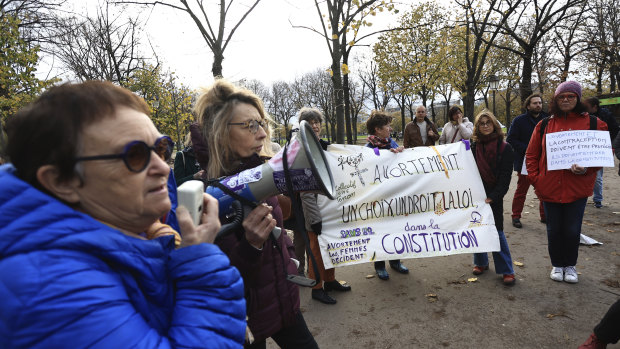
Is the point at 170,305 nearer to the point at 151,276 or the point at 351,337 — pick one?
the point at 151,276

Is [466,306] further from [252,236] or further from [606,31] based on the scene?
[606,31]

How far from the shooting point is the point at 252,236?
57.2 inches

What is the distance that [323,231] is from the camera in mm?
3799

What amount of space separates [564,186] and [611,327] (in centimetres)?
158

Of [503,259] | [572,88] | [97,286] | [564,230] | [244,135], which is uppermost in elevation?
[572,88]

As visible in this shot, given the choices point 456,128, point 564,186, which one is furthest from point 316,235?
point 456,128

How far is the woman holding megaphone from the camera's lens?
1.51m

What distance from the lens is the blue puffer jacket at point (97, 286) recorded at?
0.64m

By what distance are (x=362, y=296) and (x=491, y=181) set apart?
202 cm

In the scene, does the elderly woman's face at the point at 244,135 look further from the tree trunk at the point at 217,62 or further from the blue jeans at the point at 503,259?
the tree trunk at the point at 217,62

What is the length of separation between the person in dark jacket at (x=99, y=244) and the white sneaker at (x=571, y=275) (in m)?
4.17

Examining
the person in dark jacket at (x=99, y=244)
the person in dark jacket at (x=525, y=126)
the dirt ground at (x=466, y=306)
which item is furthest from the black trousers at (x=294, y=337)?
the person in dark jacket at (x=525, y=126)

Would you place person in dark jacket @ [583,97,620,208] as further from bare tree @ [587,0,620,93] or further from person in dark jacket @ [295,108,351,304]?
bare tree @ [587,0,620,93]

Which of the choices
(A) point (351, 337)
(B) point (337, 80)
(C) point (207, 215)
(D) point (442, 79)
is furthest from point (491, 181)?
(D) point (442, 79)
